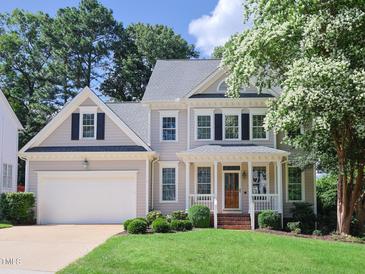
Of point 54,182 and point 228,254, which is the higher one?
point 54,182

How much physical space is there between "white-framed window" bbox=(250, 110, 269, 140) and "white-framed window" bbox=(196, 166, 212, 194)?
2.73 meters

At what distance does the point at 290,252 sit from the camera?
45.3 ft

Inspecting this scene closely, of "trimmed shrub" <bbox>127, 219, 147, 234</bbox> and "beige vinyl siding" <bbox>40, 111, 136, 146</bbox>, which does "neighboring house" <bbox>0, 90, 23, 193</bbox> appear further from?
"trimmed shrub" <bbox>127, 219, 147, 234</bbox>

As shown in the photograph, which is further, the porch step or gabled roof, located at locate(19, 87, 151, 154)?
gabled roof, located at locate(19, 87, 151, 154)

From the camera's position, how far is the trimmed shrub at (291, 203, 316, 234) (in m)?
21.8

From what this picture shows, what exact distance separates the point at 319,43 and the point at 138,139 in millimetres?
10273

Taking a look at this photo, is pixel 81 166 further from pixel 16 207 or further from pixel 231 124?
pixel 231 124

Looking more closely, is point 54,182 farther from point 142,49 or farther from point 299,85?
point 142,49

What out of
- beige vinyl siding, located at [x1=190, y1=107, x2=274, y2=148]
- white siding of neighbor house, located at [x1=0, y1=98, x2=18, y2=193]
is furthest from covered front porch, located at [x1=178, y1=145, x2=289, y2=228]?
white siding of neighbor house, located at [x1=0, y1=98, x2=18, y2=193]

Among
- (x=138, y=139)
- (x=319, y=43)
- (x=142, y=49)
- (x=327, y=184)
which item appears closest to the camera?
(x=319, y=43)

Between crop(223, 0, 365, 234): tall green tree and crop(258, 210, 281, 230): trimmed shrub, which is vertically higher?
crop(223, 0, 365, 234): tall green tree

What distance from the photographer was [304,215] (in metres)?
22.3

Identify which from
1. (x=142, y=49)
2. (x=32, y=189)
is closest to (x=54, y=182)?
(x=32, y=189)

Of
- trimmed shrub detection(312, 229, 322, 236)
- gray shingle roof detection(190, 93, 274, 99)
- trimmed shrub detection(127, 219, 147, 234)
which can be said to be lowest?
trimmed shrub detection(312, 229, 322, 236)
